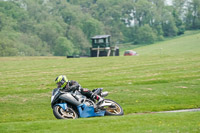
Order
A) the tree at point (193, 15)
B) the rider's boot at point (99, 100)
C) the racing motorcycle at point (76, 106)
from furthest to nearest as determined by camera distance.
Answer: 1. the tree at point (193, 15)
2. the rider's boot at point (99, 100)
3. the racing motorcycle at point (76, 106)

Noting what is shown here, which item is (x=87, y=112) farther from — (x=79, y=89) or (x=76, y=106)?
(x=79, y=89)

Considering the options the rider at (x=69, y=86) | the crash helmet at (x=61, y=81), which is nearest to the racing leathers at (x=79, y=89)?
the rider at (x=69, y=86)

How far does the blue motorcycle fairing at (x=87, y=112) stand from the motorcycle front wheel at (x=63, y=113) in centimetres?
26

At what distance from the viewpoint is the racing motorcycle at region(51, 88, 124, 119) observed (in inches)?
523

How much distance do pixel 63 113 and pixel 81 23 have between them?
12693 cm

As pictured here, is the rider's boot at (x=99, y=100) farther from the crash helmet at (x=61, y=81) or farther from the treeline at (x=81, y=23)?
the treeline at (x=81, y=23)

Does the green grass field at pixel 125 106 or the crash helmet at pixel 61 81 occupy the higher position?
the crash helmet at pixel 61 81

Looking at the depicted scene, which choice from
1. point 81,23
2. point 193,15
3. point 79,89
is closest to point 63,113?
point 79,89

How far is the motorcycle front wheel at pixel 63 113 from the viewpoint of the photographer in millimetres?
13133

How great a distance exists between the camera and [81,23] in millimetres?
138875

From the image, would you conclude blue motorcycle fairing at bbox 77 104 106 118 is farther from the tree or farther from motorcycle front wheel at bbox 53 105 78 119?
the tree

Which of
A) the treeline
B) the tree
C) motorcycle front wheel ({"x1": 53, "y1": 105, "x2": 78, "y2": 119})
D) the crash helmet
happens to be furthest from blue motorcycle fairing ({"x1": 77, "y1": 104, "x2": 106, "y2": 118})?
the tree

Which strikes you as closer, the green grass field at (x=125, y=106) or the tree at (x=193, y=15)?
the green grass field at (x=125, y=106)

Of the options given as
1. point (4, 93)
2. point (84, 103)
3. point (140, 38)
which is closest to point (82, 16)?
point (140, 38)
